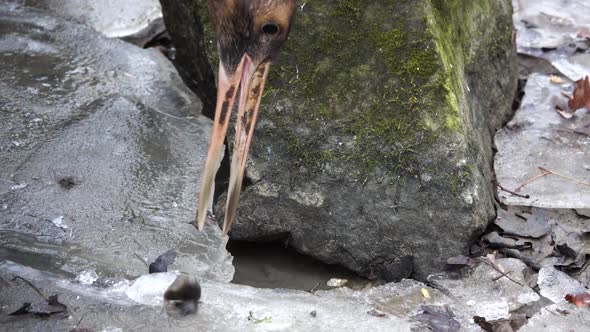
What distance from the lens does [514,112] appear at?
4578 mm

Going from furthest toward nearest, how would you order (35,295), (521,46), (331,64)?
(521,46) < (331,64) < (35,295)

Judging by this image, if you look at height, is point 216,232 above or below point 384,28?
below

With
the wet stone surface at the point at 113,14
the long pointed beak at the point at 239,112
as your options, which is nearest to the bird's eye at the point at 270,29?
the long pointed beak at the point at 239,112

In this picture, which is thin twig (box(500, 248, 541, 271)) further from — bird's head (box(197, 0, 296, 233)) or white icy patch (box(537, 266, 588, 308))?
bird's head (box(197, 0, 296, 233))

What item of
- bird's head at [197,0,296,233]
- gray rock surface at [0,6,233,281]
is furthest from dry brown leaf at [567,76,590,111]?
bird's head at [197,0,296,233]

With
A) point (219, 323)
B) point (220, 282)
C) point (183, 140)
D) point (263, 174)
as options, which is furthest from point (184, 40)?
point (219, 323)

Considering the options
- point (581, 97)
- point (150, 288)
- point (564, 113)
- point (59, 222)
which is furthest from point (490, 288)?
point (59, 222)

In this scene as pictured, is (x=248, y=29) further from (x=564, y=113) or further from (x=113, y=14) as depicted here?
(x=113, y=14)

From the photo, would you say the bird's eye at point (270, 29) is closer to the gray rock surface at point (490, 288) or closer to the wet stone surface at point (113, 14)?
the gray rock surface at point (490, 288)

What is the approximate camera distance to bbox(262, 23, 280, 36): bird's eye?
3186mm

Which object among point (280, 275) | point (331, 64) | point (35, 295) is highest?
point (331, 64)

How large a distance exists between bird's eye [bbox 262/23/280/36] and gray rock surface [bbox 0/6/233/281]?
2.94ft

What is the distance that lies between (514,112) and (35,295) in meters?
2.53

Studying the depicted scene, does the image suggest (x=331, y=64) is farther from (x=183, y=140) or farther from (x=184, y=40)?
(x=184, y=40)
